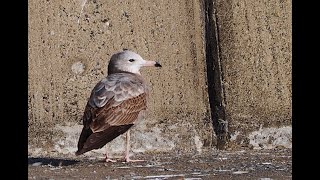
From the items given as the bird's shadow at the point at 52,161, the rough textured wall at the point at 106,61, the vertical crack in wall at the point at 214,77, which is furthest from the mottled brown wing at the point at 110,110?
the vertical crack in wall at the point at 214,77

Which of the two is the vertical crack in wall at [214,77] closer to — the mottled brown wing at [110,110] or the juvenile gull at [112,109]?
the juvenile gull at [112,109]

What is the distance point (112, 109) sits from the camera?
7.47 metres

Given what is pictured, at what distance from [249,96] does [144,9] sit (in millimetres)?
1268

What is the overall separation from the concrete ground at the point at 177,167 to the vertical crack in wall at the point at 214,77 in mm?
330

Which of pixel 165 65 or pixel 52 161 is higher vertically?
pixel 165 65

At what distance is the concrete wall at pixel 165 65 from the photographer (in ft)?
27.6

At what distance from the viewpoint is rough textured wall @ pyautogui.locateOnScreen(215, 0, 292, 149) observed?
8617 millimetres

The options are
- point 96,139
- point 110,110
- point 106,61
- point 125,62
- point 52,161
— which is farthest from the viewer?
point 106,61

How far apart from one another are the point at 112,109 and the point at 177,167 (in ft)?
2.30

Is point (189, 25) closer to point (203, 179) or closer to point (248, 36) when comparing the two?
point (248, 36)

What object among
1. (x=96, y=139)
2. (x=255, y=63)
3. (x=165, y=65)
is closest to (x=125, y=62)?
(x=165, y=65)

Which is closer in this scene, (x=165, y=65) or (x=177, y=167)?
(x=177, y=167)

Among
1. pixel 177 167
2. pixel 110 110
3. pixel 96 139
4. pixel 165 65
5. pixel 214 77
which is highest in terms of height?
pixel 165 65

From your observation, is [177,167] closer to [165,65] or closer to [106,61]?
[165,65]
